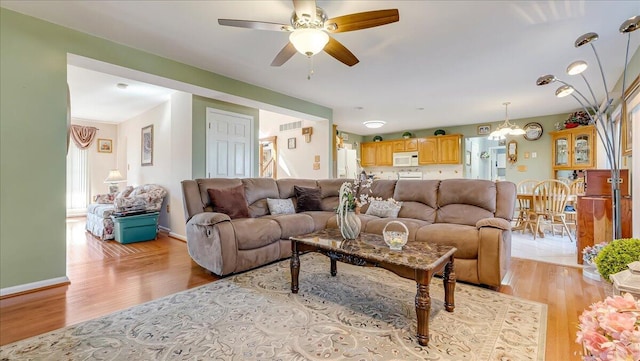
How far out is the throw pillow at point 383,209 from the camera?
3.65m

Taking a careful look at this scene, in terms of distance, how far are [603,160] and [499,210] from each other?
363 cm

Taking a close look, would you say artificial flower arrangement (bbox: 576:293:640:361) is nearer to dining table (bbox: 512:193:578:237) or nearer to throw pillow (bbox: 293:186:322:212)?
throw pillow (bbox: 293:186:322:212)

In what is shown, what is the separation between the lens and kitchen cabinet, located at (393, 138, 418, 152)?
25.9 feet

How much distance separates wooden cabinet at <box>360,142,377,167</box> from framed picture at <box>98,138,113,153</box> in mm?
7146

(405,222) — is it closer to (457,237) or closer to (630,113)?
(457,237)

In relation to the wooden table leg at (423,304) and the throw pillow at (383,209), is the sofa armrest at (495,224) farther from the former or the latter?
the wooden table leg at (423,304)

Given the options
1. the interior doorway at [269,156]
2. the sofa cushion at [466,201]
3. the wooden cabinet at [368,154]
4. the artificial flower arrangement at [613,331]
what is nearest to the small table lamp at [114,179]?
the interior doorway at [269,156]

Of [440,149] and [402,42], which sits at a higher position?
[402,42]

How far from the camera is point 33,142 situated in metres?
2.57

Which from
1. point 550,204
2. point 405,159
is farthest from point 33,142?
point 405,159

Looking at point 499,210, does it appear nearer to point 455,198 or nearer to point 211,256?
point 455,198

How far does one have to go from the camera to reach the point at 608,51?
3.06 metres

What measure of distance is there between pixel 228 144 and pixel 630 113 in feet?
17.8

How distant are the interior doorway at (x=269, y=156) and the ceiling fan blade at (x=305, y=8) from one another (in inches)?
209
